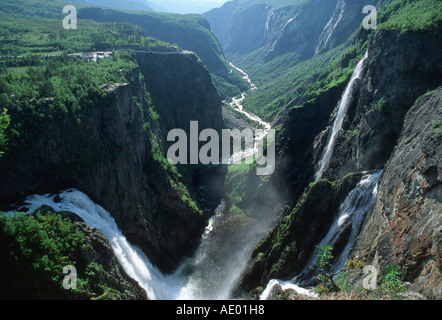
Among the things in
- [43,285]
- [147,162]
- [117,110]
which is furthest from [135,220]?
[43,285]

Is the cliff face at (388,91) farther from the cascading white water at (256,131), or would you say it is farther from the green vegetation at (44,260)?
the cascading white water at (256,131)

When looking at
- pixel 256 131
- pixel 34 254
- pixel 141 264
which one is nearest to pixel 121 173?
pixel 141 264

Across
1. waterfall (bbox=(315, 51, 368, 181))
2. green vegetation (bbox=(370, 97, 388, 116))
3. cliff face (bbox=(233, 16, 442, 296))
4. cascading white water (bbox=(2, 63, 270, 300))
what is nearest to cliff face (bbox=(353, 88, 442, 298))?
cliff face (bbox=(233, 16, 442, 296))

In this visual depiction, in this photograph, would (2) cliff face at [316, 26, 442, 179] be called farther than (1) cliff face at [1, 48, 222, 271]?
Yes

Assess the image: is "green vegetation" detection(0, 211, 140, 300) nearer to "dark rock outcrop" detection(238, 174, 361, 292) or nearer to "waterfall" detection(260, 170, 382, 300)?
"dark rock outcrop" detection(238, 174, 361, 292)

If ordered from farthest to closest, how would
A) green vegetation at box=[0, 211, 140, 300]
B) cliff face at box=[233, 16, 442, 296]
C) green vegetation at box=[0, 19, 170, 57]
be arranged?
green vegetation at box=[0, 19, 170, 57]
green vegetation at box=[0, 211, 140, 300]
cliff face at box=[233, 16, 442, 296]

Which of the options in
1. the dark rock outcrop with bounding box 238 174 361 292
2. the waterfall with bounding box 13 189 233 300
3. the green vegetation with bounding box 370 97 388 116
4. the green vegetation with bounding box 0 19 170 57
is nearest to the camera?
the waterfall with bounding box 13 189 233 300

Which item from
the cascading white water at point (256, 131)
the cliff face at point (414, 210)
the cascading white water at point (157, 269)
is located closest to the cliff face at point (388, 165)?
the cliff face at point (414, 210)
